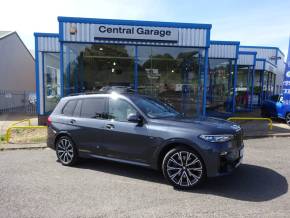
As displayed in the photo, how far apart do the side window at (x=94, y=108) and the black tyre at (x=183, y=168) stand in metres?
1.78

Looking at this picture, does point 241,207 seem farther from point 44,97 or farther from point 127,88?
point 44,97

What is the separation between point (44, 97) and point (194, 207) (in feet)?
37.6

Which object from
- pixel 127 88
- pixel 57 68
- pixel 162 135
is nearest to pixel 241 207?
pixel 162 135

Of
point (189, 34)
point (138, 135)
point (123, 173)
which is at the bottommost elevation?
point (123, 173)

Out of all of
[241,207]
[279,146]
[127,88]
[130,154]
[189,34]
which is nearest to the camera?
[241,207]

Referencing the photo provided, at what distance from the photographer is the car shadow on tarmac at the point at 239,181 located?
482cm

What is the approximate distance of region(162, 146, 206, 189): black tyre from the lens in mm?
4984

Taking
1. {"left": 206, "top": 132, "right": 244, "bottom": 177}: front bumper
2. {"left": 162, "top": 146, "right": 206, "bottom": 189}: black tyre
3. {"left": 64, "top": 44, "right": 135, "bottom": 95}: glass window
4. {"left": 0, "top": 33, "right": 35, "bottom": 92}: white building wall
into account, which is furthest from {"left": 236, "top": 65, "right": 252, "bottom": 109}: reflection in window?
{"left": 0, "top": 33, "right": 35, "bottom": 92}: white building wall

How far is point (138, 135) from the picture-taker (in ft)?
18.0

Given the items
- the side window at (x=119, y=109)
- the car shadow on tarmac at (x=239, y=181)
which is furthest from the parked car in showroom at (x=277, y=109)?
the side window at (x=119, y=109)

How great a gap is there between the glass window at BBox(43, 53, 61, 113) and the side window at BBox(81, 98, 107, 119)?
8.36 meters

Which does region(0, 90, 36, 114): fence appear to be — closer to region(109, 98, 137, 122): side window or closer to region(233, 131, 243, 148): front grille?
region(109, 98, 137, 122): side window

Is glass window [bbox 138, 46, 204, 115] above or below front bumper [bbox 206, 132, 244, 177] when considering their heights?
above

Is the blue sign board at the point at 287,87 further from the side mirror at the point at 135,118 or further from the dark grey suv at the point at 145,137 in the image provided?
the side mirror at the point at 135,118
